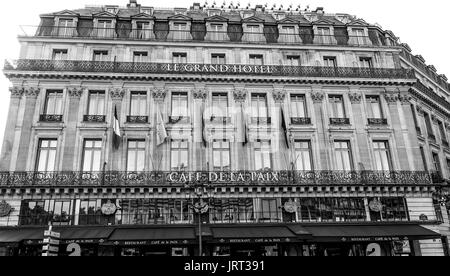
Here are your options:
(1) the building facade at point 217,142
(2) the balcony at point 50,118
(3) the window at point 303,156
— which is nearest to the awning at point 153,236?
(1) the building facade at point 217,142

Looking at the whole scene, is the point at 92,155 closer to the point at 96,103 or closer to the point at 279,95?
the point at 96,103

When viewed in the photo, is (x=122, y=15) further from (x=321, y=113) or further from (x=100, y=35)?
(x=321, y=113)

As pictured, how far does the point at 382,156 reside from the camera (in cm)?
2545

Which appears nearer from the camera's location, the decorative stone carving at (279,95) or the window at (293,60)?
the decorative stone carving at (279,95)

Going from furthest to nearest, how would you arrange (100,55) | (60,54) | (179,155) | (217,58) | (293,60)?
(293,60)
(217,58)
(100,55)
(60,54)
(179,155)

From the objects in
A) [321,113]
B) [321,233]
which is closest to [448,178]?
[321,113]

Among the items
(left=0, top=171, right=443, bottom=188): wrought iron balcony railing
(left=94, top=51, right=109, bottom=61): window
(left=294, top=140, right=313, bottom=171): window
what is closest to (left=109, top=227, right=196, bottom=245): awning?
(left=0, top=171, right=443, bottom=188): wrought iron balcony railing

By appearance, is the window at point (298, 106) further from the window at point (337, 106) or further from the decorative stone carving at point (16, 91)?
the decorative stone carving at point (16, 91)

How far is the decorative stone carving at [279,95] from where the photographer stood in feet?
84.9

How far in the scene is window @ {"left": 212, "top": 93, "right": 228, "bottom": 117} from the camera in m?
25.2

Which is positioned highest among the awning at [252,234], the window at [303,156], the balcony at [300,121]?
the balcony at [300,121]

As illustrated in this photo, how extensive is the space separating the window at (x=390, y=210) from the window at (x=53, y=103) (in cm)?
2089

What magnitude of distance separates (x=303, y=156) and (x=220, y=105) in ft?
21.5

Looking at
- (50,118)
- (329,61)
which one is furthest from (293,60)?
(50,118)
